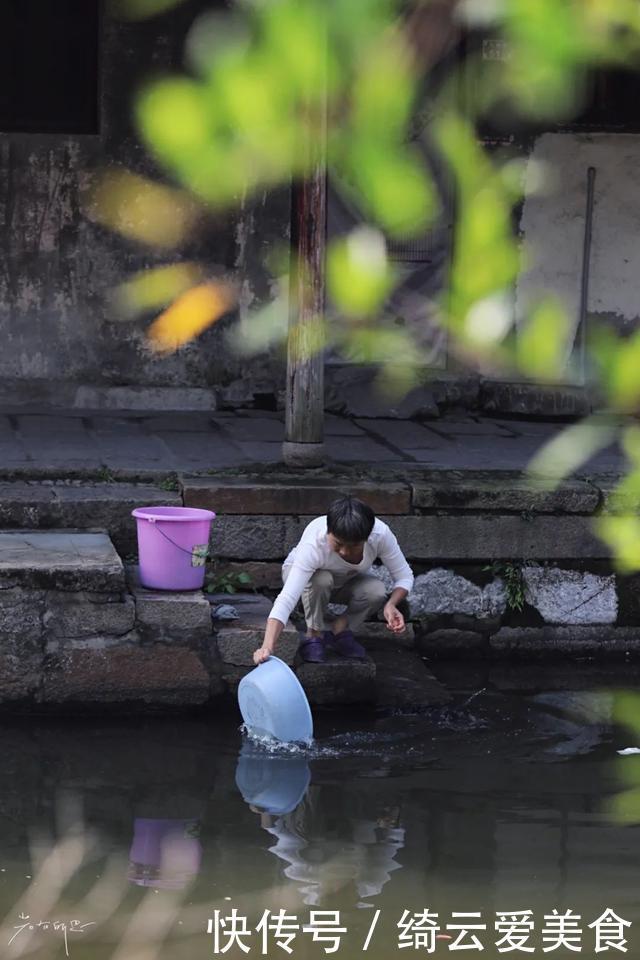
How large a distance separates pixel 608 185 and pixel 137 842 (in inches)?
237

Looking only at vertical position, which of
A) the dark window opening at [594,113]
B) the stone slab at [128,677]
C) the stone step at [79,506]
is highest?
the dark window opening at [594,113]

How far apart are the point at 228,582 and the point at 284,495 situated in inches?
18.7

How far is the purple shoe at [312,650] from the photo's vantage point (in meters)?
5.92

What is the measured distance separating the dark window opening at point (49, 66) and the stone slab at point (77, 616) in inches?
150

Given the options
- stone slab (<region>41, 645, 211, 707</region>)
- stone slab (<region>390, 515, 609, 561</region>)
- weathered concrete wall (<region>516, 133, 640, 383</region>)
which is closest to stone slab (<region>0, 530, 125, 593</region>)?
stone slab (<region>41, 645, 211, 707</region>)

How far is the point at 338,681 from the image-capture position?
19.4ft

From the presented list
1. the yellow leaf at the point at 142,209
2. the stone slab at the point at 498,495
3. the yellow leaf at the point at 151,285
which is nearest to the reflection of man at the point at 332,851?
the stone slab at the point at 498,495

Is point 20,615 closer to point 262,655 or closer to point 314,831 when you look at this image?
point 262,655

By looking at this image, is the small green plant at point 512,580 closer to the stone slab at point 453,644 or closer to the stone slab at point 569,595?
the stone slab at point 569,595

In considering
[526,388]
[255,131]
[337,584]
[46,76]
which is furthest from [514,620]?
[255,131]

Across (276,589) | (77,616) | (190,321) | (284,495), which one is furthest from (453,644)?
(190,321)

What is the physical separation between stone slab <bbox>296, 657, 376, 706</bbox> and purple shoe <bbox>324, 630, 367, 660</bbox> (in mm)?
76

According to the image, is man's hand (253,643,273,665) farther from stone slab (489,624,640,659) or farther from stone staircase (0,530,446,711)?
stone slab (489,624,640,659)

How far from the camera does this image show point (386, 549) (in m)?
5.89
